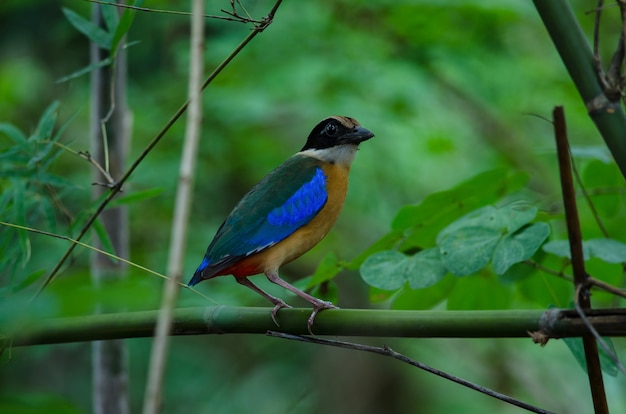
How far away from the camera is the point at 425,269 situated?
2344 mm

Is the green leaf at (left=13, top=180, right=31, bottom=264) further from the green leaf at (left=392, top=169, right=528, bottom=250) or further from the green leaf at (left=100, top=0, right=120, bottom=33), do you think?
the green leaf at (left=392, top=169, right=528, bottom=250)

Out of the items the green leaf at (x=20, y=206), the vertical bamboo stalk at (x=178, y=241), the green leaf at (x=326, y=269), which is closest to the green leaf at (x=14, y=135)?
the green leaf at (x=20, y=206)

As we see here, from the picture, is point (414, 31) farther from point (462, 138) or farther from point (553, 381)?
point (553, 381)

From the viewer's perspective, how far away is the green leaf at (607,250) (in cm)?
226

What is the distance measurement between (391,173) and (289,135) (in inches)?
40.8

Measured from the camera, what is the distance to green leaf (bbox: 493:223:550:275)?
218 centimetres

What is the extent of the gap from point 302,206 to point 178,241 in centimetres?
180

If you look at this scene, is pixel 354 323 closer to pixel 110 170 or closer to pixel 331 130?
pixel 331 130

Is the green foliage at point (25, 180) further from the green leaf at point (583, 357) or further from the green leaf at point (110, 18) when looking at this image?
the green leaf at point (583, 357)

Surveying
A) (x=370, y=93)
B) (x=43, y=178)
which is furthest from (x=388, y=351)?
(x=370, y=93)

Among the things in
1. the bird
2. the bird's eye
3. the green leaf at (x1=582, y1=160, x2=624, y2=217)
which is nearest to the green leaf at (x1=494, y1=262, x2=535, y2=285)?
the green leaf at (x1=582, y1=160, x2=624, y2=217)

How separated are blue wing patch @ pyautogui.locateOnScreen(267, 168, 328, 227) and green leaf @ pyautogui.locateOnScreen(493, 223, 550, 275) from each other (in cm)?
77

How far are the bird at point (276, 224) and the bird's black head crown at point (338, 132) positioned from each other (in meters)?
0.13

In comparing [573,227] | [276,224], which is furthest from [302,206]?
[573,227]
